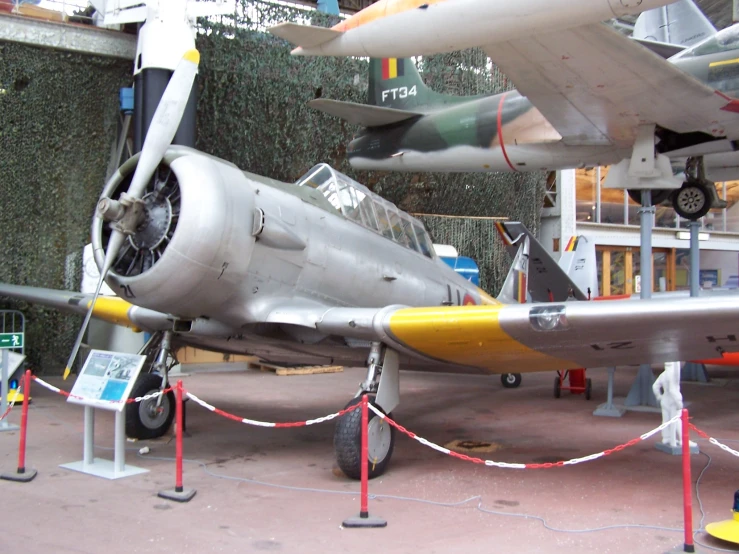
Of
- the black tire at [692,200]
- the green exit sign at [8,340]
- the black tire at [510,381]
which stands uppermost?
the black tire at [692,200]

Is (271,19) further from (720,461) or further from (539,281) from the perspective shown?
(720,461)

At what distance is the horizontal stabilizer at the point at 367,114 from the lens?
976cm

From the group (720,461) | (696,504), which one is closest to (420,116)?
(720,461)

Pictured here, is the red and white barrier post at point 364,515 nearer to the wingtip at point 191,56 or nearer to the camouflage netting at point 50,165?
the wingtip at point 191,56

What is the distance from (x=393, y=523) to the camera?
4219 mm

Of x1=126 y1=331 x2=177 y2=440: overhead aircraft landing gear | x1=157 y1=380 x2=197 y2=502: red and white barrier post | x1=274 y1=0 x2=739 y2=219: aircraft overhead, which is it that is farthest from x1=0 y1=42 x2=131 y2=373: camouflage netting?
x1=157 y1=380 x2=197 y2=502: red and white barrier post

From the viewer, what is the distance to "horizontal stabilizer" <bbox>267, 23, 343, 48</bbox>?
5203 mm

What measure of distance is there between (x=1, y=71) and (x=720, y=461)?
12.1 meters

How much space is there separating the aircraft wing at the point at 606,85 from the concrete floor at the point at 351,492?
11.3 ft

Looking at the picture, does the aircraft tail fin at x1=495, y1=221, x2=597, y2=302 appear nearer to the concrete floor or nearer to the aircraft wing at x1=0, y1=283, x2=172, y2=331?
the concrete floor

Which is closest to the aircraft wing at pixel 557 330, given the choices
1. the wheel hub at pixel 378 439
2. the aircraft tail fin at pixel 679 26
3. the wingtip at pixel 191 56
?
the wheel hub at pixel 378 439

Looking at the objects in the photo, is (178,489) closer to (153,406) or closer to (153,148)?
(153,406)

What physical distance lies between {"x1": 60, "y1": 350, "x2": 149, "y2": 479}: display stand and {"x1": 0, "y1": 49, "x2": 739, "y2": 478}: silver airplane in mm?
484

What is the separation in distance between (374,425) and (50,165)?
30.7ft
